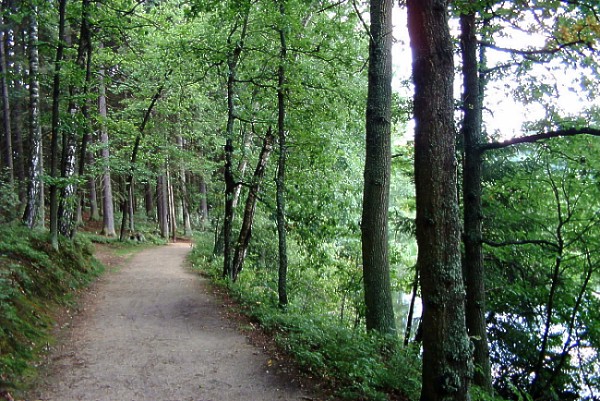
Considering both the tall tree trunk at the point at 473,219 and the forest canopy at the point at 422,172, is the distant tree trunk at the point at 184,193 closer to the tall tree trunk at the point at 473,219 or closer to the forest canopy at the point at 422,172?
the forest canopy at the point at 422,172

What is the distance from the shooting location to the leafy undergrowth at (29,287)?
17.4ft

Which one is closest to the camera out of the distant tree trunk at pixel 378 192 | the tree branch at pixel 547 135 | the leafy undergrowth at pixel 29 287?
the tree branch at pixel 547 135

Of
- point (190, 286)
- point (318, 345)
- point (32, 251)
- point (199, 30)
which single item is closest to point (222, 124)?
point (199, 30)

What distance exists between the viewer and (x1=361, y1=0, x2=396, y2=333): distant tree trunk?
23.5 ft

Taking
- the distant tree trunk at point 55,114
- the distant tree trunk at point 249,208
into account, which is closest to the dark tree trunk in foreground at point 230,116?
the distant tree trunk at point 249,208

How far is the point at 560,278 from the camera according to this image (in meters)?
8.45

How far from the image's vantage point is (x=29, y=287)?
767cm

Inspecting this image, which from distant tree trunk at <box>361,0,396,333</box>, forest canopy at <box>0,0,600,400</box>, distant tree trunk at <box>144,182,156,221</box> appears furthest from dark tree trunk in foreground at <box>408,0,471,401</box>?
distant tree trunk at <box>144,182,156,221</box>

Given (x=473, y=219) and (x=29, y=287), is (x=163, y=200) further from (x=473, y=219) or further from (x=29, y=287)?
(x=473, y=219)

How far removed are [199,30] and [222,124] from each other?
412cm

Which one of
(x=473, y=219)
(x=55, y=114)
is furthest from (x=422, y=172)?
(x=55, y=114)

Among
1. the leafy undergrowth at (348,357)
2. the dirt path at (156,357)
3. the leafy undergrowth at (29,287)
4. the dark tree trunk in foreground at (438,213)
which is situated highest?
the dark tree trunk in foreground at (438,213)

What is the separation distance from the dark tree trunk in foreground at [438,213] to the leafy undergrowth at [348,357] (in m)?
1.24

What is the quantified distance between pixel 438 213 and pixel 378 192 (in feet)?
11.2
